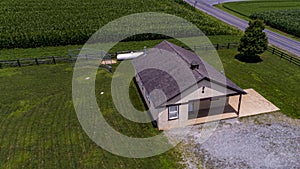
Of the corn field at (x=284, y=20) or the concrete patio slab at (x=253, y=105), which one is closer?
the concrete patio slab at (x=253, y=105)

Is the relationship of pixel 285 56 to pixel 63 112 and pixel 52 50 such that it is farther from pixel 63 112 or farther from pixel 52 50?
pixel 52 50

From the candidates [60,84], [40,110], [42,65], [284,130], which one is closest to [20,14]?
[42,65]

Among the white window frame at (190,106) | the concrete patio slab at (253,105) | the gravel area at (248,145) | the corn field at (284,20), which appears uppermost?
the corn field at (284,20)

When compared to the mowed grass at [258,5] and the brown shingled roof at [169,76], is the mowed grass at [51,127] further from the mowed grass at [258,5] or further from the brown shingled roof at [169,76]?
the mowed grass at [258,5]

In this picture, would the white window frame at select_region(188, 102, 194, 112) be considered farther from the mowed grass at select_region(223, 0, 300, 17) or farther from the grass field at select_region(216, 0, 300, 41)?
the mowed grass at select_region(223, 0, 300, 17)

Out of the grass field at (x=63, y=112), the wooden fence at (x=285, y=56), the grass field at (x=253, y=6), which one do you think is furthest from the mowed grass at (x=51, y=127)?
the grass field at (x=253, y=6)
